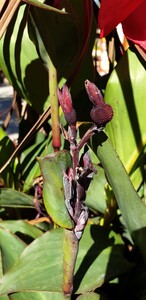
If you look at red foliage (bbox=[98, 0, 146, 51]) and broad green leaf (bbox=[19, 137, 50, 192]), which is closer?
red foliage (bbox=[98, 0, 146, 51])

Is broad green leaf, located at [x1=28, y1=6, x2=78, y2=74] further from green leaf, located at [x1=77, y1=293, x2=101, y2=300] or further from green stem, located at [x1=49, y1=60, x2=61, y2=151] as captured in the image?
green leaf, located at [x1=77, y1=293, x2=101, y2=300]

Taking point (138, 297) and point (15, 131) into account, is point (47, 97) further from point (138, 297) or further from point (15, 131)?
point (15, 131)

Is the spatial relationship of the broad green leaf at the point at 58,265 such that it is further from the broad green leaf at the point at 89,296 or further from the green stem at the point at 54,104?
the green stem at the point at 54,104

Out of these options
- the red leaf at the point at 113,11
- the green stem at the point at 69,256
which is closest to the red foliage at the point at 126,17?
the red leaf at the point at 113,11

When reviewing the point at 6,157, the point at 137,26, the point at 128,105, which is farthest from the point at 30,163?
the point at 137,26

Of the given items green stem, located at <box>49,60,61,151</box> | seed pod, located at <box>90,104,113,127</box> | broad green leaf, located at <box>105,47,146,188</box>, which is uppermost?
seed pod, located at <box>90,104,113,127</box>

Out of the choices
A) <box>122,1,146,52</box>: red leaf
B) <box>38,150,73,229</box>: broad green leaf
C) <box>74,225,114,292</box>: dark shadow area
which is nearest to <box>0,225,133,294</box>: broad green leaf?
<box>74,225,114,292</box>: dark shadow area

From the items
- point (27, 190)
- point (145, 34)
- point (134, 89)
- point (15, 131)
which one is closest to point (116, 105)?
point (134, 89)
